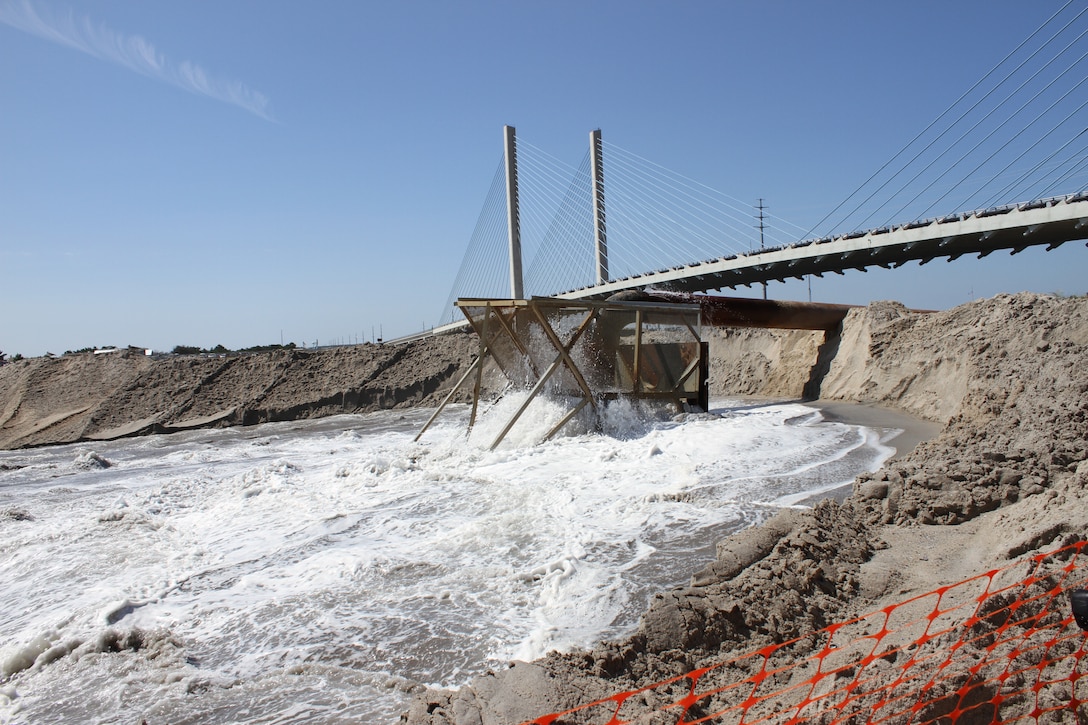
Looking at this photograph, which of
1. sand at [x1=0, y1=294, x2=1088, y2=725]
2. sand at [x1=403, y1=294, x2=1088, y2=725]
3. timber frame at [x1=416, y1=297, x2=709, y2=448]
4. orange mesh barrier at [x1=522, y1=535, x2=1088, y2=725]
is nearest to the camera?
orange mesh barrier at [x1=522, y1=535, x2=1088, y2=725]

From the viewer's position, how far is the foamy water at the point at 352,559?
3.40m

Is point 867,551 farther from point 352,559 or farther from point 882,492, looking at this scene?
point 352,559

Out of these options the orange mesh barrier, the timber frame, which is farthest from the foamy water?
the timber frame

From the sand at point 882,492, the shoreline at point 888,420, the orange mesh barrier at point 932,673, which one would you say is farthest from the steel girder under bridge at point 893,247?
the orange mesh barrier at point 932,673

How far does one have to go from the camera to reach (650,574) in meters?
4.45

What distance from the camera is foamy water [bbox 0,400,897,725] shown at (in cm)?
340

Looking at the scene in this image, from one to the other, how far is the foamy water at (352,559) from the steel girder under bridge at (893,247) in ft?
24.3

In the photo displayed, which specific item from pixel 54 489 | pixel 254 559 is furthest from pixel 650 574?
pixel 54 489

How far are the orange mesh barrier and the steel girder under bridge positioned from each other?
42.4 ft

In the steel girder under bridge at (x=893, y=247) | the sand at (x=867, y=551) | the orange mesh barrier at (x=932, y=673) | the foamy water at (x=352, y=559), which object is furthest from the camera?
the steel girder under bridge at (x=893, y=247)

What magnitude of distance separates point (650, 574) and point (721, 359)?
52.8 feet

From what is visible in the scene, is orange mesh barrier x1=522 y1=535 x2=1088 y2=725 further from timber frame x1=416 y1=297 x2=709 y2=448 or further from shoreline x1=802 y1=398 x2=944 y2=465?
timber frame x1=416 y1=297 x2=709 y2=448

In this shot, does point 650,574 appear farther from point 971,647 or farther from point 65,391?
point 65,391

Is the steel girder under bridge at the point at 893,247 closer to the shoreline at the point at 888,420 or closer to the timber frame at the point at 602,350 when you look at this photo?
the shoreline at the point at 888,420
